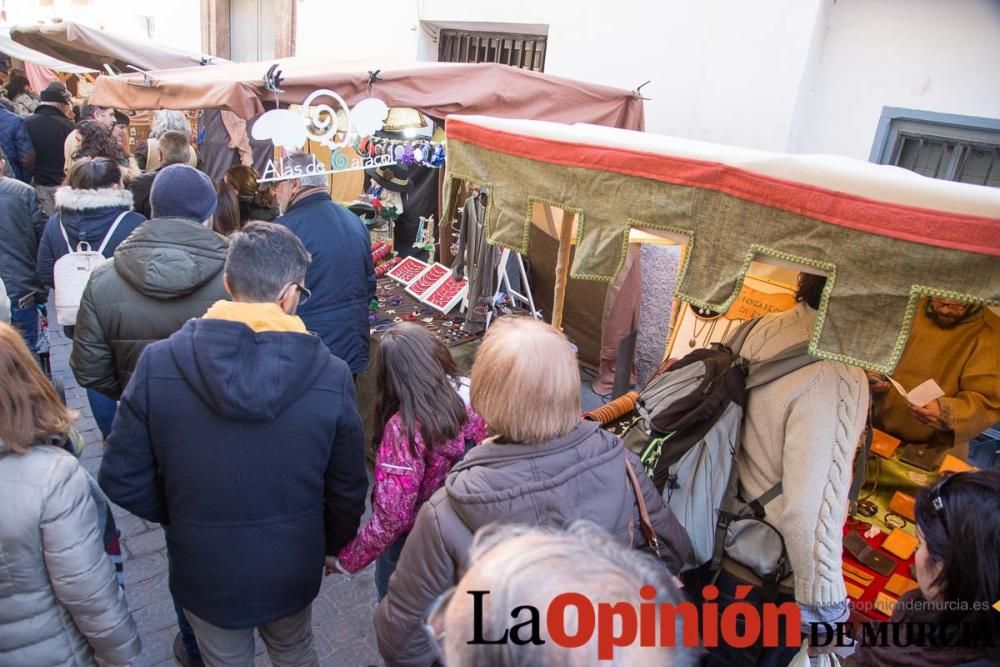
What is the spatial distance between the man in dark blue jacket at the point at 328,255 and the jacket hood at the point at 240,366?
6.50 feet

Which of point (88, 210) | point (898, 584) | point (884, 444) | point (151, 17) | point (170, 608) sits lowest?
point (170, 608)

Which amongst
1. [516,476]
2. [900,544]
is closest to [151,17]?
[516,476]

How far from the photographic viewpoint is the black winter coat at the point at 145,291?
278 centimetres

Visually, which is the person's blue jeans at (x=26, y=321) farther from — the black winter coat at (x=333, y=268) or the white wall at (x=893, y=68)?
the white wall at (x=893, y=68)

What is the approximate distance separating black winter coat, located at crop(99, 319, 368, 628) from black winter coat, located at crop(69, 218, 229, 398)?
0.96m

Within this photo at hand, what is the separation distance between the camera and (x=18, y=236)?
420 centimetres

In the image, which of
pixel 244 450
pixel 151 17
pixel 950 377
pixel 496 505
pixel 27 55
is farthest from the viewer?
pixel 151 17

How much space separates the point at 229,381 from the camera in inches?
72.7

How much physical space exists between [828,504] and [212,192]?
3.12 m

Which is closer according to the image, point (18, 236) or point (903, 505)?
point (903, 505)

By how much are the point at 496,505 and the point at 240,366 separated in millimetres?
890


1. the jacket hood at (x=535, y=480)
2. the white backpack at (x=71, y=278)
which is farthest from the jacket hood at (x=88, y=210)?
the jacket hood at (x=535, y=480)

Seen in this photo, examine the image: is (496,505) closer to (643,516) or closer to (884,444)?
(643,516)

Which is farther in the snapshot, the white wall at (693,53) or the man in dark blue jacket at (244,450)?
the white wall at (693,53)
